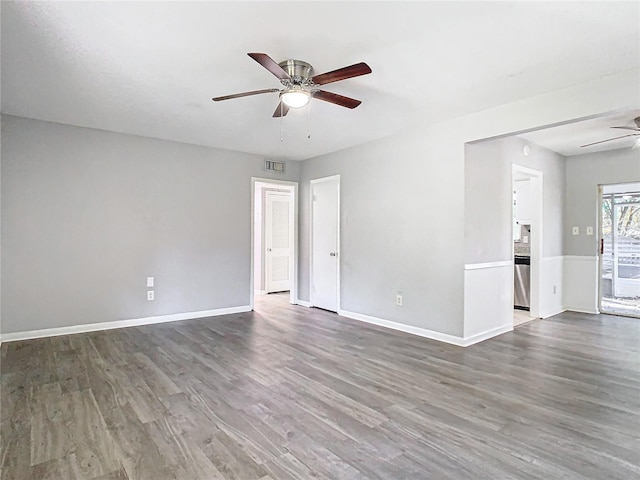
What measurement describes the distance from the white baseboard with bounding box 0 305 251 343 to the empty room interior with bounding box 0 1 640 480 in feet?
0.10

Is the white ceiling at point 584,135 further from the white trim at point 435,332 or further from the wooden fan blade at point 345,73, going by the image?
the wooden fan blade at point 345,73

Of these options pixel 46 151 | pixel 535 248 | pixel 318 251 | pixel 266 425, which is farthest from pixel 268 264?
pixel 266 425

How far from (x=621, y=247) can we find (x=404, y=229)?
5075mm

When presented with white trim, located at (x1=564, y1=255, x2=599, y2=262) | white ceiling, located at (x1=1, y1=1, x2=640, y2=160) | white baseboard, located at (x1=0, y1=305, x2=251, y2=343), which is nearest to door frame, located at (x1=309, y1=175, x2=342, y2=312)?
white baseboard, located at (x1=0, y1=305, x2=251, y2=343)

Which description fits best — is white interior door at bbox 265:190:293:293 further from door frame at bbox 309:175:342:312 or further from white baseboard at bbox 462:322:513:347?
white baseboard at bbox 462:322:513:347

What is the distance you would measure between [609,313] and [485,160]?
3.58m

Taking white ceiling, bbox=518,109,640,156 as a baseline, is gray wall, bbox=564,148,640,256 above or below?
below

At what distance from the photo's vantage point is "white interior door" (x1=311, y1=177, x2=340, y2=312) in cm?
570

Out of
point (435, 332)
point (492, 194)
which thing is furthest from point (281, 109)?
point (435, 332)

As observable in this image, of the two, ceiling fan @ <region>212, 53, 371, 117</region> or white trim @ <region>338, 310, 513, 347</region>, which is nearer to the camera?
ceiling fan @ <region>212, 53, 371, 117</region>

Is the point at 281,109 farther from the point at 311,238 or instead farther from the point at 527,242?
the point at 527,242

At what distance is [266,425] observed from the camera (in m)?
2.28

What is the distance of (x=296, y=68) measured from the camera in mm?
2773

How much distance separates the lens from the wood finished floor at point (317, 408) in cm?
189
